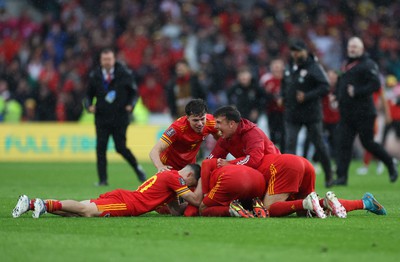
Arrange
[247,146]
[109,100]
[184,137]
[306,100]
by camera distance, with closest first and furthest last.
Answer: [247,146] → [184,137] → [306,100] → [109,100]

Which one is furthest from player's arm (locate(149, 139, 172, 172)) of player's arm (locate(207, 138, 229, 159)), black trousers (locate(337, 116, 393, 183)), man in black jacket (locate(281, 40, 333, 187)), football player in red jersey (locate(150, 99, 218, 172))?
black trousers (locate(337, 116, 393, 183))

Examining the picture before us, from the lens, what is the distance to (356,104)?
1614 cm

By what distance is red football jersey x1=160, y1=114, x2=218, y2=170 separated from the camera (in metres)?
11.9

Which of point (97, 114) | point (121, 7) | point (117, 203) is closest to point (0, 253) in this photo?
point (117, 203)

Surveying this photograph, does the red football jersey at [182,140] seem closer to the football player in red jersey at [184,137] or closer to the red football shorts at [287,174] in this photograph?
the football player in red jersey at [184,137]

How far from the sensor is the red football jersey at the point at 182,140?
11.9 m

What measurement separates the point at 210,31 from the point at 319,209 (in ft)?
68.9

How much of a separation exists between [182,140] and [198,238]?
3686 millimetres

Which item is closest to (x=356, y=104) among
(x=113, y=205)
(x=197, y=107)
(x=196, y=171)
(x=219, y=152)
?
(x=197, y=107)

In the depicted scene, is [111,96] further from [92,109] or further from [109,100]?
[92,109]

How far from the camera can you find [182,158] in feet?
40.8

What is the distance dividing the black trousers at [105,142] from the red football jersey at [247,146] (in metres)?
5.63

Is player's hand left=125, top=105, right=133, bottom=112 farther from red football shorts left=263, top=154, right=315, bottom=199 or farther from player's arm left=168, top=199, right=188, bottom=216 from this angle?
red football shorts left=263, top=154, right=315, bottom=199

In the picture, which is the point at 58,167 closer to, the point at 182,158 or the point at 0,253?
the point at 182,158
